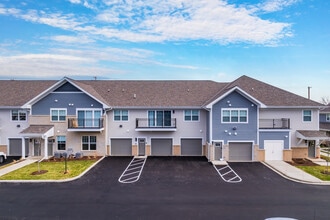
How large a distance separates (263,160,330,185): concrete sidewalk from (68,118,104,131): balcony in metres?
15.5

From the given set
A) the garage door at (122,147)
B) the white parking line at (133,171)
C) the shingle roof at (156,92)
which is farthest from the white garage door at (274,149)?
the garage door at (122,147)

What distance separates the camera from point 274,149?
2264cm

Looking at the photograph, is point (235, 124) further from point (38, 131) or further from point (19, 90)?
point (19, 90)

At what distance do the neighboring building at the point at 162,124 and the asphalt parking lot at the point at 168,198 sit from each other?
16.3 feet

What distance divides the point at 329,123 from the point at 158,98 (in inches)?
920

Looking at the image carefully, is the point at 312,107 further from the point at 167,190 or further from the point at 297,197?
the point at 167,190

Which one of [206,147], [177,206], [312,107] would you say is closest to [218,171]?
[206,147]

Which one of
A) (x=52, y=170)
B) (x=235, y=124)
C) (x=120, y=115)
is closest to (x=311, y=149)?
(x=235, y=124)

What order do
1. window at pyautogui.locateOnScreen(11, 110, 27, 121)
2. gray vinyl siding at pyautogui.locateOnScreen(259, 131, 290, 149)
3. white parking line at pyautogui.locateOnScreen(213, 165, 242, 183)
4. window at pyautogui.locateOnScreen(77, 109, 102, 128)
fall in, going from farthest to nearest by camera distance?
window at pyautogui.locateOnScreen(11, 110, 27, 121) < window at pyautogui.locateOnScreen(77, 109, 102, 128) < gray vinyl siding at pyautogui.locateOnScreen(259, 131, 290, 149) < white parking line at pyautogui.locateOnScreen(213, 165, 242, 183)

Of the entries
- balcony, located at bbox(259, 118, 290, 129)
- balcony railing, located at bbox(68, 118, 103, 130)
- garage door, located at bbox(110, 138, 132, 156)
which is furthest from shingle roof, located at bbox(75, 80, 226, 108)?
balcony, located at bbox(259, 118, 290, 129)

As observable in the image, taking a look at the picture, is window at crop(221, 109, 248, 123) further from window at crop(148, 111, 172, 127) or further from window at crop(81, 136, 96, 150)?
window at crop(81, 136, 96, 150)

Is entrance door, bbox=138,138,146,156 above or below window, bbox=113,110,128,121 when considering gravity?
below

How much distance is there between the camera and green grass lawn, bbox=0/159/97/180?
17016 millimetres

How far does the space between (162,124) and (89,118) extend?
713cm
